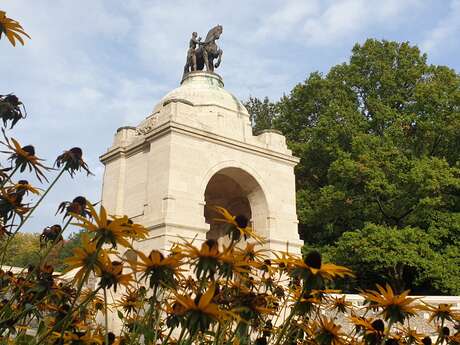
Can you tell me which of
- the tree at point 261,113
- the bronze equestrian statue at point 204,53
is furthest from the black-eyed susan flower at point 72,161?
the tree at point 261,113

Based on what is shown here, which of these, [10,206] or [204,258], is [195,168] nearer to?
[10,206]

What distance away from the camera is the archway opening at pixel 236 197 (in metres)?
20.6

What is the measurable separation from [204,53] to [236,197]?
6.82m

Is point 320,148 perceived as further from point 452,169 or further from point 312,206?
point 452,169

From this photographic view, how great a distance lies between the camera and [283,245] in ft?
65.9

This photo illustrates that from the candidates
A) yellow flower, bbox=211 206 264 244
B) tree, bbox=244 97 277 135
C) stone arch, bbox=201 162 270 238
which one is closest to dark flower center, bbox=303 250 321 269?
yellow flower, bbox=211 206 264 244

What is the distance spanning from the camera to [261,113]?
4106 cm

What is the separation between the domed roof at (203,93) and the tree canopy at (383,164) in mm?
7568

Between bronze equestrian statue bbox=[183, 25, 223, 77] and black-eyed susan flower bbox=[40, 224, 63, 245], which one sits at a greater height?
bronze equestrian statue bbox=[183, 25, 223, 77]

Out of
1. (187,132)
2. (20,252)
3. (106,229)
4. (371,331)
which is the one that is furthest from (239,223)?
(20,252)

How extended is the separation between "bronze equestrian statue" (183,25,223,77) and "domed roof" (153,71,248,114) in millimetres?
693

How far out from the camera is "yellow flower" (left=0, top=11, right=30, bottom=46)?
2918mm

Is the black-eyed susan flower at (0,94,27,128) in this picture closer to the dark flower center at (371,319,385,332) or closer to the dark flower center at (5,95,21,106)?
the dark flower center at (5,95,21,106)

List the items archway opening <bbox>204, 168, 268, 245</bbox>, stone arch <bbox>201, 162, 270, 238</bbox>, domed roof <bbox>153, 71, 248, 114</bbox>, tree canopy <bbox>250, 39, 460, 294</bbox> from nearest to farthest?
stone arch <bbox>201, 162, 270, 238</bbox> < archway opening <bbox>204, 168, 268, 245</bbox> < domed roof <bbox>153, 71, 248, 114</bbox> < tree canopy <bbox>250, 39, 460, 294</bbox>
